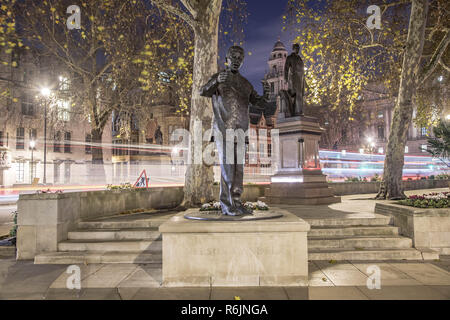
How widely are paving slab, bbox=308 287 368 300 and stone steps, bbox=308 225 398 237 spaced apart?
2520mm

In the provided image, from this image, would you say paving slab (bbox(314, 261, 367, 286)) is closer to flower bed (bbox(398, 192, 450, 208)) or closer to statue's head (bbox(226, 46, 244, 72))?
flower bed (bbox(398, 192, 450, 208))

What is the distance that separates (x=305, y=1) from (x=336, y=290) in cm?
1466

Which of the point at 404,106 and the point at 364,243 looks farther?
the point at 404,106

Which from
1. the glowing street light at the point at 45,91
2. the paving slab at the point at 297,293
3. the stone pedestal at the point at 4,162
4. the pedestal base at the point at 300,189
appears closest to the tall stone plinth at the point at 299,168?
the pedestal base at the point at 300,189

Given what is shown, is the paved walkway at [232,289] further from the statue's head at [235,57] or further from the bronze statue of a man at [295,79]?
the bronze statue of a man at [295,79]

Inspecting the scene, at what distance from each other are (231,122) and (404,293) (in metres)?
3.62

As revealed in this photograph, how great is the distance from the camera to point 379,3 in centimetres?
1769

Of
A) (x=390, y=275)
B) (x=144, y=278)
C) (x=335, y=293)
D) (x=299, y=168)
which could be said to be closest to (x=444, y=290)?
(x=390, y=275)

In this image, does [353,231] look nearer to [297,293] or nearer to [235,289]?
[297,293]

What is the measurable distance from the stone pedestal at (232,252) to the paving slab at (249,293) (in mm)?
215

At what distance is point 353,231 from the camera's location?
759cm

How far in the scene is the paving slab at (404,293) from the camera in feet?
14.9

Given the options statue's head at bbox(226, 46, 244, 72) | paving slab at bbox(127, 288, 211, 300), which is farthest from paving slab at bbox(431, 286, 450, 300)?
statue's head at bbox(226, 46, 244, 72)
